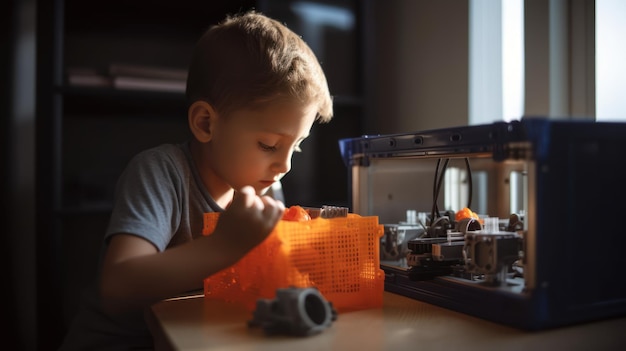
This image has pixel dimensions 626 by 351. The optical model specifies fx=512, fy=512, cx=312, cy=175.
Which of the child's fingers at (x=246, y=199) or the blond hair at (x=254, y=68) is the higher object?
the blond hair at (x=254, y=68)

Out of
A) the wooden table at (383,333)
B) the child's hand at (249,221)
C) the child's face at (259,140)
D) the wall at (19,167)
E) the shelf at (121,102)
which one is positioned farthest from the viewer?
the wall at (19,167)

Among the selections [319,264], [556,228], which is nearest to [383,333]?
[319,264]

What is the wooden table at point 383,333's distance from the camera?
22.7 inches

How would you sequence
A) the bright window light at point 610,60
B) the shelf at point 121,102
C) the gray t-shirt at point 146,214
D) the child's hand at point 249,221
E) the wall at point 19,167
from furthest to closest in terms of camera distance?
the wall at point 19,167 < the shelf at point 121,102 < the bright window light at point 610,60 < the gray t-shirt at point 146,214 < the child's hand at point 249,221

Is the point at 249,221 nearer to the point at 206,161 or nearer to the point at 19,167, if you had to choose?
the point at 206,161

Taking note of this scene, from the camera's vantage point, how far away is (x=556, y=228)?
655 mm

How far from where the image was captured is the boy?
751mm

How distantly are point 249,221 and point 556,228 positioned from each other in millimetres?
396

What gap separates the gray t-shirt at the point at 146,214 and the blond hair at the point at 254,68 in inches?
6.1

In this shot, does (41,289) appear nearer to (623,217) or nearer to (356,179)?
(356,179)

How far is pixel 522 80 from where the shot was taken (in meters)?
1.45

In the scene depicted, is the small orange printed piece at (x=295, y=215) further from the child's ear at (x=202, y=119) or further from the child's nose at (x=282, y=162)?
the child's ear at (x=202, y=119)

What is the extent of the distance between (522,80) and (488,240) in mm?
892

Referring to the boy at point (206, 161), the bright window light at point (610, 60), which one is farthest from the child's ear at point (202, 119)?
the bright window light at point (610, 60)
